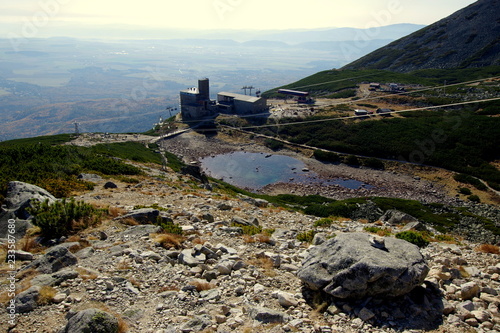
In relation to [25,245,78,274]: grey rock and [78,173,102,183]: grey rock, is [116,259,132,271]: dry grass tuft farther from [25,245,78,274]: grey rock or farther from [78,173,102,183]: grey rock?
[78,173,102,183]: grey rock

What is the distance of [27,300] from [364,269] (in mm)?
8296

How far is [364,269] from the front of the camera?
25.5ft

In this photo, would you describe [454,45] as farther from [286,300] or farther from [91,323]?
[91,323]

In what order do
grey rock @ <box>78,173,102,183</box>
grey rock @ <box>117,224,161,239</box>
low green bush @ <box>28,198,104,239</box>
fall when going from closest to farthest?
low green bush @ <box>28,198,104,239</box>, grey rock @ <box>117,224,161,239</box>, grey rock @ <box>78,173,102,183</box>

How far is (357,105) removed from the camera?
77.0 m

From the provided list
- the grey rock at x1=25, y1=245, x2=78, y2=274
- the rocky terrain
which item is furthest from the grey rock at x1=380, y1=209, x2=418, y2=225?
the grey rock at x1=25, y1=245, x2=78, y2=274

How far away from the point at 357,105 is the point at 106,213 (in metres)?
73.4

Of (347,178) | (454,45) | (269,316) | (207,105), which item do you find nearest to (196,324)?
A: (269,316)

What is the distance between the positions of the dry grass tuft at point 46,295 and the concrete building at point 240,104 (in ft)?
250

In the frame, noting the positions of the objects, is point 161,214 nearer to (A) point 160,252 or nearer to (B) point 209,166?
(A) point 160,252

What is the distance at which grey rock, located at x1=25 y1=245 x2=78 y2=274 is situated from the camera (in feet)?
29.3

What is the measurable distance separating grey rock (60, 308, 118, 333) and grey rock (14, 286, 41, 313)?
1361 mm

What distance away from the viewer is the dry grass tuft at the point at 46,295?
7.38 metres

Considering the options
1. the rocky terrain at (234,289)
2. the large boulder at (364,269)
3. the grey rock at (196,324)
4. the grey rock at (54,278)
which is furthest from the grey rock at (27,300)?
the large boulder at (364,269)
